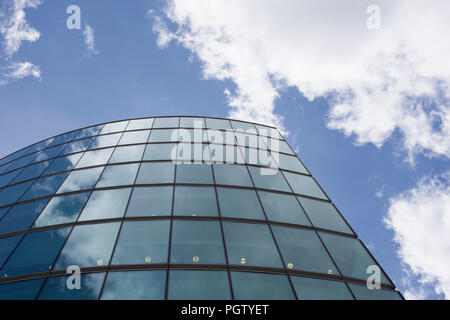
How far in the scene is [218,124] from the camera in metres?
17.0

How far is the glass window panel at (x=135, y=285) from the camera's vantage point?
6793 millimetres

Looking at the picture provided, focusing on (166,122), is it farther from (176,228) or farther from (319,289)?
(319,289)

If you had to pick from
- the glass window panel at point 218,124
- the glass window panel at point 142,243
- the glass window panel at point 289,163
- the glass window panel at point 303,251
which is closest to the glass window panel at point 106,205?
the glass window panel at point 142,243

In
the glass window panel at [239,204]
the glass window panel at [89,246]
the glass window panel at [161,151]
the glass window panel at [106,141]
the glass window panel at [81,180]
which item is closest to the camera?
the glass window panel at [89,246]

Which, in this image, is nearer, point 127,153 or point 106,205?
point 106,205

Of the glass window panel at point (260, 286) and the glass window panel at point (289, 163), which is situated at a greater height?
the glass window panel at point (289, 163)

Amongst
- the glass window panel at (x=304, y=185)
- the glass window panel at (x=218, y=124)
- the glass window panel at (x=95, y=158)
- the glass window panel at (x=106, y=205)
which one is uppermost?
the glass window panel at (x=218, y=124)

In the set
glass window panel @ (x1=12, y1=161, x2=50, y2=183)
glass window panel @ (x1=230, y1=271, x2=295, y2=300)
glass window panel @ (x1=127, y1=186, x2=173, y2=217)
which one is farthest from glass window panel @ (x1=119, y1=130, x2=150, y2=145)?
glass window panel @ (x1=230, y1=271, x2=295, y2=300)

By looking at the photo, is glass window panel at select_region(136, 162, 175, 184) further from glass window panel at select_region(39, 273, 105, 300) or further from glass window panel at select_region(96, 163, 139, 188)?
glass window panel at select_region(39, 273, 105, 300)

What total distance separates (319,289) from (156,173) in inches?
280

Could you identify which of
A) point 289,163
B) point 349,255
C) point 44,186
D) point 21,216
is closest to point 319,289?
point 349,255

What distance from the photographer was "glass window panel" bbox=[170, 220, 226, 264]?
777cm

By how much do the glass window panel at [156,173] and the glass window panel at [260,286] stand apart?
4.96 meters

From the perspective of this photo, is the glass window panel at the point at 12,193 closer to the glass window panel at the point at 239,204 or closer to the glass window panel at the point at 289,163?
the glass window panel at the point at 239,204
